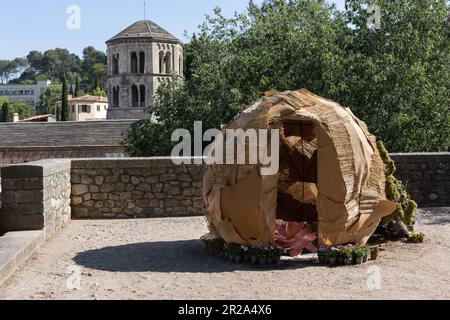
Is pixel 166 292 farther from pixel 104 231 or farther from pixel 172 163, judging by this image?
pixel 172 163

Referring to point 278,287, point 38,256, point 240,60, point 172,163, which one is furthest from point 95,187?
point 240,60

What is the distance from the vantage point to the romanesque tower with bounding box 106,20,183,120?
65688mm

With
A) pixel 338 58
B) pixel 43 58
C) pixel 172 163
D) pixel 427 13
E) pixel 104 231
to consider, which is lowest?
pixel 104 231

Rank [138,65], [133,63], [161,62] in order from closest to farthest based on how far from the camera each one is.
Result: [138,65]
[133,63]
[161,62]

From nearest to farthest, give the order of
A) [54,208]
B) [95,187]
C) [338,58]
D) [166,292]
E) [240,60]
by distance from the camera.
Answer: [166,292] < [54,208] < [95,187] < [338,58] < [240,60]

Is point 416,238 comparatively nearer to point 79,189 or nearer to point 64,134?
point 79,189

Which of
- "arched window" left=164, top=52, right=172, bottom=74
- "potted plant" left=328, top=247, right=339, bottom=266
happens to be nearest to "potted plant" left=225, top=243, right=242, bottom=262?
"potted plant" left=328, top=247, right=339, bottom=266

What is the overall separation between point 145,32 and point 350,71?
50430mm

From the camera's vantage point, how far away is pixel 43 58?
168 metres

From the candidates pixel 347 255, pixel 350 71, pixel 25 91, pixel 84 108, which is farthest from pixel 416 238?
pixel 25 91

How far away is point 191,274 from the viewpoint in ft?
25.5

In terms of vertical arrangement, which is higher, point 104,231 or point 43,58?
point 43,58

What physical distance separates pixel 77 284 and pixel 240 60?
13.5 m

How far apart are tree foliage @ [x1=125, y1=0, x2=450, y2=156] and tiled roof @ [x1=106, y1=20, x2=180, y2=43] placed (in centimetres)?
4529
